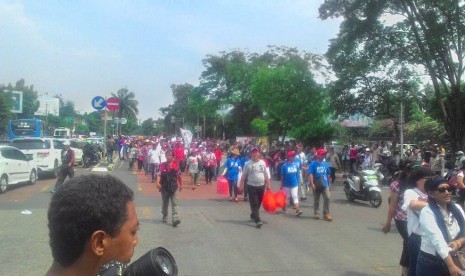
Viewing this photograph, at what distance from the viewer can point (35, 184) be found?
18.9m

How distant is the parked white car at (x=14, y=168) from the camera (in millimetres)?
15836

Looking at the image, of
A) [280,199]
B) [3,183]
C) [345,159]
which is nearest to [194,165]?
[3,183]

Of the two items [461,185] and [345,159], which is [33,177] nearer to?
[461,185]

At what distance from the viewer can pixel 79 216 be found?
5.60ft

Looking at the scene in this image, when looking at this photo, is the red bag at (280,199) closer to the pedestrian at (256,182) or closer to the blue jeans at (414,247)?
the pedestrian at (256,182)

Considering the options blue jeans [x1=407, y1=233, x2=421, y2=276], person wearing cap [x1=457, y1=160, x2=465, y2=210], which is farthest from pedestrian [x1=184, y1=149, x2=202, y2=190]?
blue jeans [x1=407, y1=233, x2=421, y2=276]

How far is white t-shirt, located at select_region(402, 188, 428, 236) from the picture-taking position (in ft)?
17.0

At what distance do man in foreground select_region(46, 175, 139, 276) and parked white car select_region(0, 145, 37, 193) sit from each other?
15357 mm

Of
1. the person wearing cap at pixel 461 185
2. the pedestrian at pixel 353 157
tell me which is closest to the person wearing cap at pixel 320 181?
the person wearing cap at pixel 461 185

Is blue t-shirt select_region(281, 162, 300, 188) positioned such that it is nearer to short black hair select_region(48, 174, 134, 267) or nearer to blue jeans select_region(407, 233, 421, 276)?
blue jeans select_region(407, 233, 421, 276)

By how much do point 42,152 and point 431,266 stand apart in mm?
19139

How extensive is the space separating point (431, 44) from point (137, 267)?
2222 centimetres

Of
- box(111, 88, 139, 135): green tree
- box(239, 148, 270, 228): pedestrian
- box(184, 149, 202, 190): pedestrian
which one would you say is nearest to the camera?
box(239, 148, 270, 228): pedestrian

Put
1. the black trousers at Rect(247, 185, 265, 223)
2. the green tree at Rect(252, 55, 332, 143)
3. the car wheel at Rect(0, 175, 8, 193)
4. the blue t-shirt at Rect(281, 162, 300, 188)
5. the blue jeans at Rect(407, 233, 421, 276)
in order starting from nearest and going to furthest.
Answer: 1. the blue jeans at Rect(407, 233, 421, 276)
2. the black trousers at Rect(247, 185, 265, 223)
3. the blue t-shirt at Rect(281, 162, 300, 188)
4. the car wheel at Rect(0, 175, 8, 193)
5. the green tree at Rect(252, 55, 332, 143)
